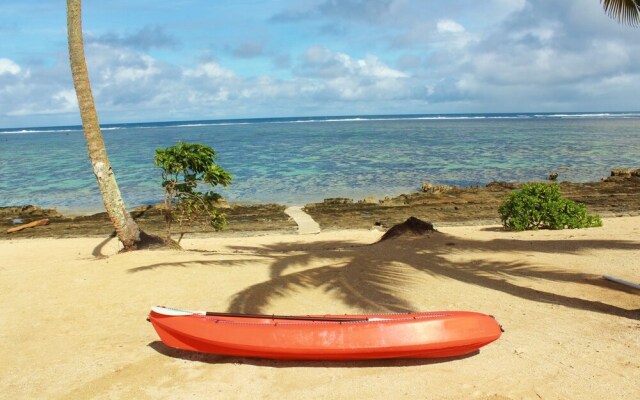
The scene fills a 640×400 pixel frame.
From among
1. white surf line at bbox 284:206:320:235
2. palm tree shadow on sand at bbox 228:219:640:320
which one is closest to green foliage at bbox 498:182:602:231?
palm tree shadow on sand at bbox 228:219:640:320

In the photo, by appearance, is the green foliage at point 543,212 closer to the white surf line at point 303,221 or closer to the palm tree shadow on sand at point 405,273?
the palm tree shadow on sand at point 405,273

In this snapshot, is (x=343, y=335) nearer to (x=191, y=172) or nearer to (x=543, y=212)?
(x=191, y=172)

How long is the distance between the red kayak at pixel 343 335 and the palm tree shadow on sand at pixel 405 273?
175 centimetres

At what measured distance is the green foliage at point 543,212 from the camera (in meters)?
13.9

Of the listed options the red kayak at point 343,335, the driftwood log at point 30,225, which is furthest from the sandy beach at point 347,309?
the driftwood log at point 30,225

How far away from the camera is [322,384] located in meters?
5.38

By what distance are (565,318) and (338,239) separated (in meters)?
9.11

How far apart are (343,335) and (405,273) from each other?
4.04m

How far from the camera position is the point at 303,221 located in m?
19.8

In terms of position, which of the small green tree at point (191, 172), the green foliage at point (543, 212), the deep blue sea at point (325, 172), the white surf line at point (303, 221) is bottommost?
the white surf line at point (303, 221)

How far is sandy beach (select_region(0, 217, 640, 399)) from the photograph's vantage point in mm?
5379

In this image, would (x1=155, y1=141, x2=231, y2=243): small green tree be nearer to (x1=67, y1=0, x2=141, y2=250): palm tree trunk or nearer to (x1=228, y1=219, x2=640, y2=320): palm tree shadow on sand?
(x1=67, y1=0, x2=141, y2=250): palm tree trunk

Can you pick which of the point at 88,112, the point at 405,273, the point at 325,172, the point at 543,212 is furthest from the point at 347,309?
the point at 325,172

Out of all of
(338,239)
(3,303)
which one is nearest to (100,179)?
(3,303)
